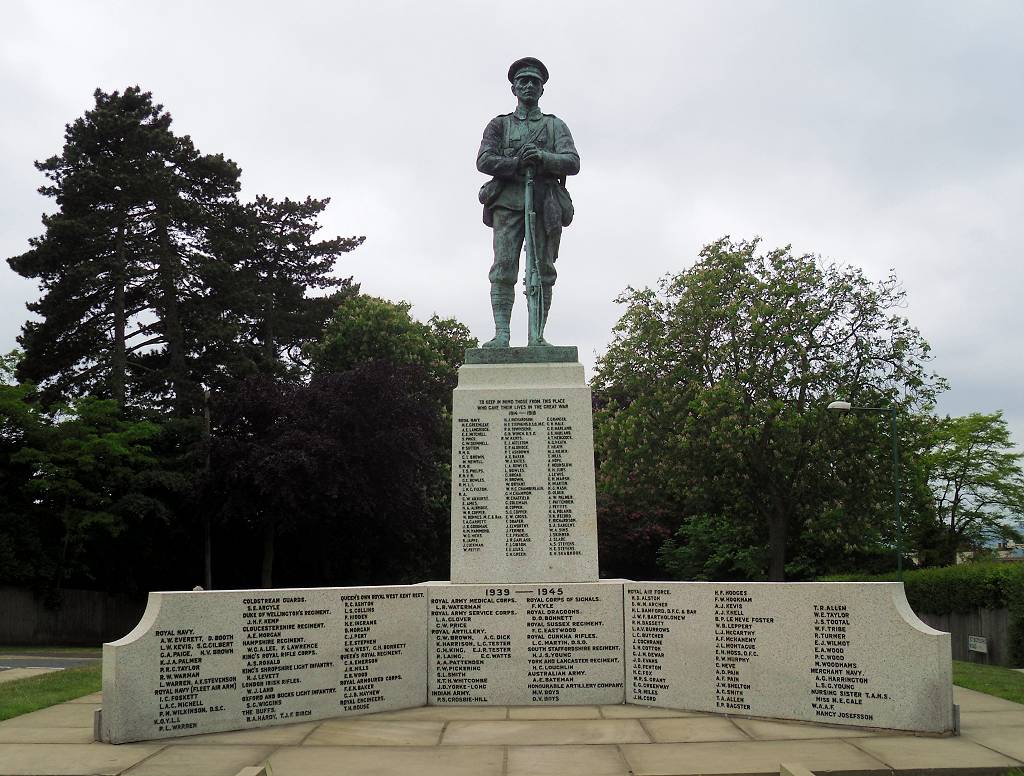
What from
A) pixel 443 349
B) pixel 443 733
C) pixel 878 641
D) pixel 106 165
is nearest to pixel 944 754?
pixel 878 641

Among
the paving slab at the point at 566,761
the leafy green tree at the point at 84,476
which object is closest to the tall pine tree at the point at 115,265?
the leafy green tree at the point at 84,476

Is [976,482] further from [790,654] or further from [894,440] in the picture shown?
[790,654]

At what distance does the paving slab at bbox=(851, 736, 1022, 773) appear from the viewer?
669 centimetres

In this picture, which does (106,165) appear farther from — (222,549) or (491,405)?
(491,405)

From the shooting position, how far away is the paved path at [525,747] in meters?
6.71

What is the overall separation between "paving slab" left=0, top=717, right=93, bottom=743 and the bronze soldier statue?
6004mm

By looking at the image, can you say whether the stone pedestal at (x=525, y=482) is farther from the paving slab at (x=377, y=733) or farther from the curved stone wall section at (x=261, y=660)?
the paving slab at (x=377, y=733)

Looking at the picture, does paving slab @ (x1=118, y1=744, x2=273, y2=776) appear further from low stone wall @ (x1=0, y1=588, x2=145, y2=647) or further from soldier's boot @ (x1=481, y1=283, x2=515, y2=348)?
low stone wall @ (x1=0, y1=588, x2=145, y2=647)

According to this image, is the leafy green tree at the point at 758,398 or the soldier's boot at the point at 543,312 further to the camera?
the leafy green tree at the point at 758,398

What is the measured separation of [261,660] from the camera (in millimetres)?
8586

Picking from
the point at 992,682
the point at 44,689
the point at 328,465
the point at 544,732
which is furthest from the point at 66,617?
the point at 992,682

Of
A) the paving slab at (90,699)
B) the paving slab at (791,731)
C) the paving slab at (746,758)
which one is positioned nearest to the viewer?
the paving slab at (746,758)

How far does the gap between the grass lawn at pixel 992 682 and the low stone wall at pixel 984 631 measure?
494cm

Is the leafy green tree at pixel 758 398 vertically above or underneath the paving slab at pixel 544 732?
above
